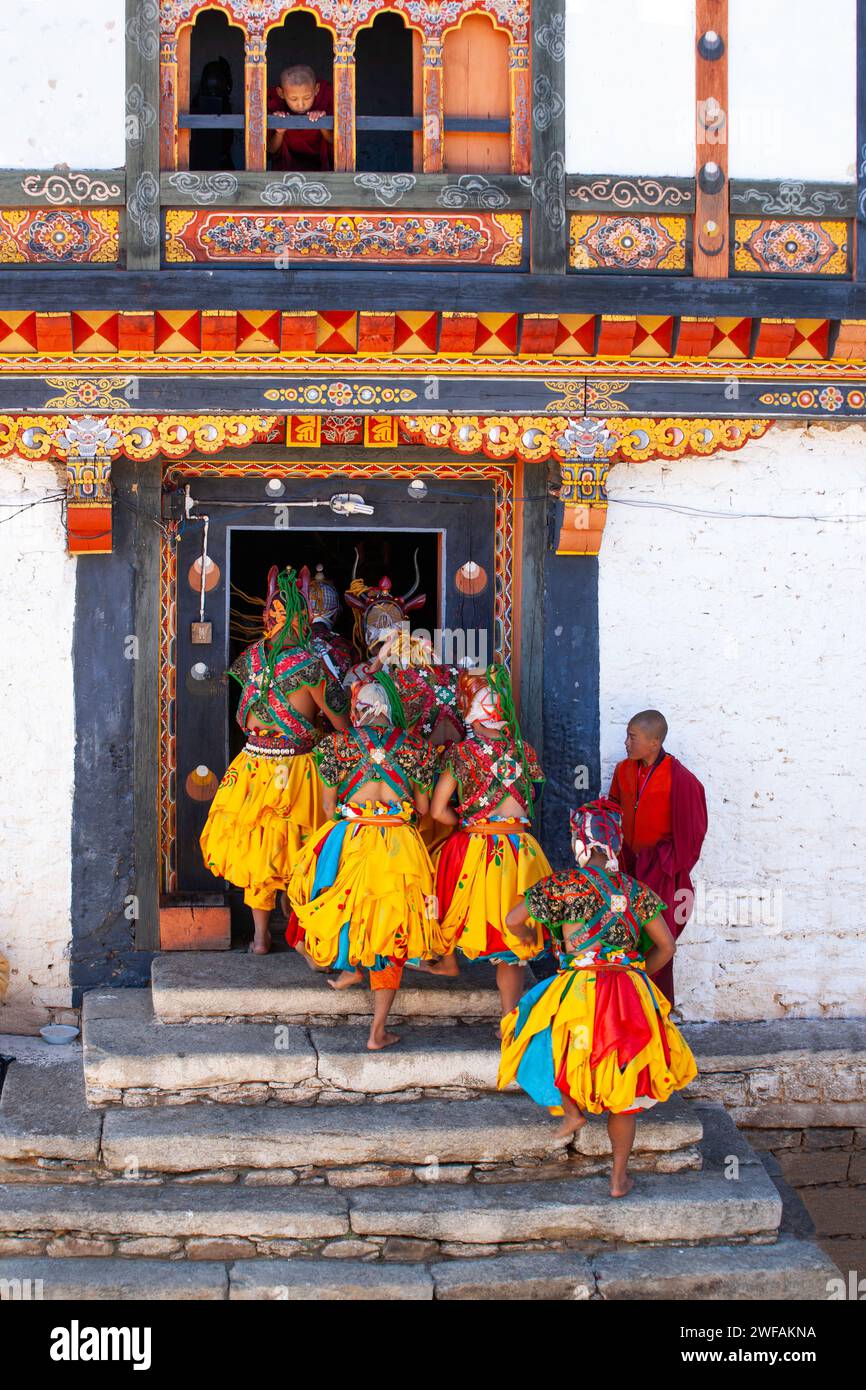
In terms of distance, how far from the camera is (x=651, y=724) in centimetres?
652

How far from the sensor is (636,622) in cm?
700

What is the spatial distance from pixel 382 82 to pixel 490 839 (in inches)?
199

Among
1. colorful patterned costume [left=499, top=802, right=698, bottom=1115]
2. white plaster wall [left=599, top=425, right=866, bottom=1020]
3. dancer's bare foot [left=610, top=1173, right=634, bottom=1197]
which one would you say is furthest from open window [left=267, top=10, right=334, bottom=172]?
dancer's bare foot [left=610, top=1173, right=634, bottom=1197]

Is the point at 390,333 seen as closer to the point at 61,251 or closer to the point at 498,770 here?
the point at 61,251

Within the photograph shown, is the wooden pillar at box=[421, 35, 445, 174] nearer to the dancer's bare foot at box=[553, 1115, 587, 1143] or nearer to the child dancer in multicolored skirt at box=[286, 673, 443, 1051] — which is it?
the child dancer in multicolored skirt at box=[286, 673, 443, 1051]

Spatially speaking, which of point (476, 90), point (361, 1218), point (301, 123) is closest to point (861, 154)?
point (476, 90)

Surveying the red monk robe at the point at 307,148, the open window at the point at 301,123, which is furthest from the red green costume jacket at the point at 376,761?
the red monk robe at the point at 307,148

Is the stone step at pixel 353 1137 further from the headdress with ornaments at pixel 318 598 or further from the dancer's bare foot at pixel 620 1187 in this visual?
the headdress with ornaments at pixel 318 598

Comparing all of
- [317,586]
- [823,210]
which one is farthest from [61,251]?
[823,210]

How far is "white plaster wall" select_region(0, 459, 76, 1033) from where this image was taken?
22.3 feet

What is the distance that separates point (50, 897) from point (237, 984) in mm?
1041

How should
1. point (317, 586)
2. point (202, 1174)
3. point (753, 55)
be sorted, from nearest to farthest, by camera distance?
point (202, 1174)
point (753, 55)
point (317, 586)

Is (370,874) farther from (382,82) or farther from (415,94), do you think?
(382,82)

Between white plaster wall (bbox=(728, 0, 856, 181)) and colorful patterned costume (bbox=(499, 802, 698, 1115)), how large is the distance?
337cm
